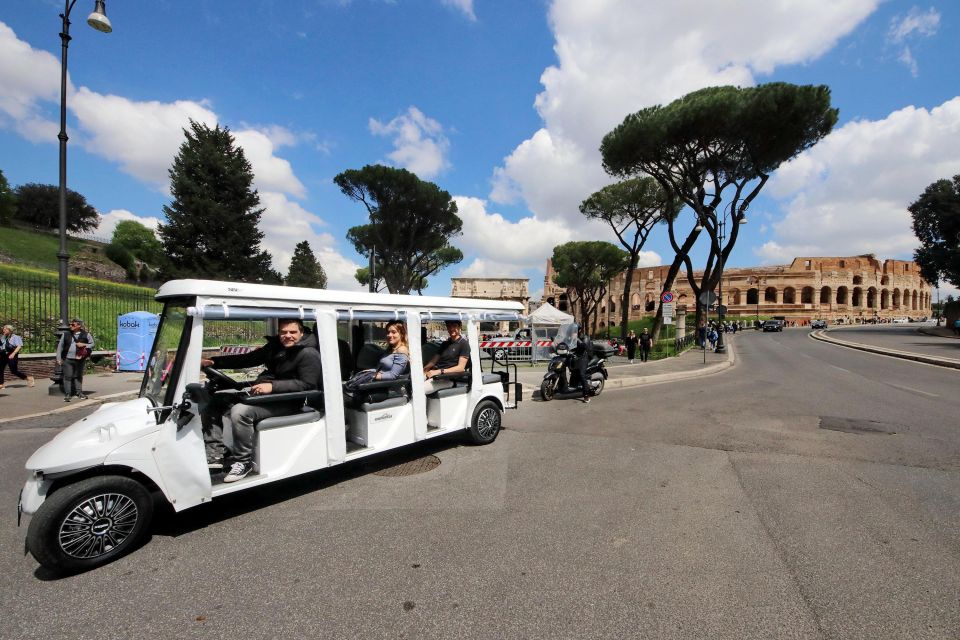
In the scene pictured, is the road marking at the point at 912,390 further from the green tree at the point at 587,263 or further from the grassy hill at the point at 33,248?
the grassy hill at the point at 33,248

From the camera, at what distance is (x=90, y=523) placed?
2.88m

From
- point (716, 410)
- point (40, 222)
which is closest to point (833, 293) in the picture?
point (716, 410)

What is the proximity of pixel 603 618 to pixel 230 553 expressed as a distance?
2.64 meters

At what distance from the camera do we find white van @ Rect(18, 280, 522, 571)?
283cm

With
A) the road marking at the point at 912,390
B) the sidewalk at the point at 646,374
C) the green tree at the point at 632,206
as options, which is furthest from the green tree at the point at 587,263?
the road marking at the point at 912,390

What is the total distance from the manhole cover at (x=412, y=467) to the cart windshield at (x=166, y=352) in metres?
2.25

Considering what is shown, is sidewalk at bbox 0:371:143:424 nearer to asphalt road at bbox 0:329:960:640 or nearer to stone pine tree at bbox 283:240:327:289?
asphalt road at bbox 0:329:960:640

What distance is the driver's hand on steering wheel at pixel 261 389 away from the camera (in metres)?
3.66

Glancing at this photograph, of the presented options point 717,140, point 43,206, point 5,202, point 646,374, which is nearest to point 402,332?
point 646,374

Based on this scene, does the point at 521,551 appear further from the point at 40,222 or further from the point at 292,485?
the point at 40,222

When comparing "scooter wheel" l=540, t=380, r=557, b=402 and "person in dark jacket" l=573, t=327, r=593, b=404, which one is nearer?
"person in dark jacket" l=573, t=327, r=593, b=404

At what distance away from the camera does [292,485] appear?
14.4 ft

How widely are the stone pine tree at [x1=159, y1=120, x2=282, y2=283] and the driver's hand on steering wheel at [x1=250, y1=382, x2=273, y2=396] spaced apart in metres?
28.2

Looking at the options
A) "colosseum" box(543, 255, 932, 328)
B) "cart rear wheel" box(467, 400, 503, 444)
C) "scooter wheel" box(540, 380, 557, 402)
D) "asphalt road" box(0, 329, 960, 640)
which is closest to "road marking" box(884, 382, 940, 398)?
"asphalt road" box(0, 329, 960, 640)
